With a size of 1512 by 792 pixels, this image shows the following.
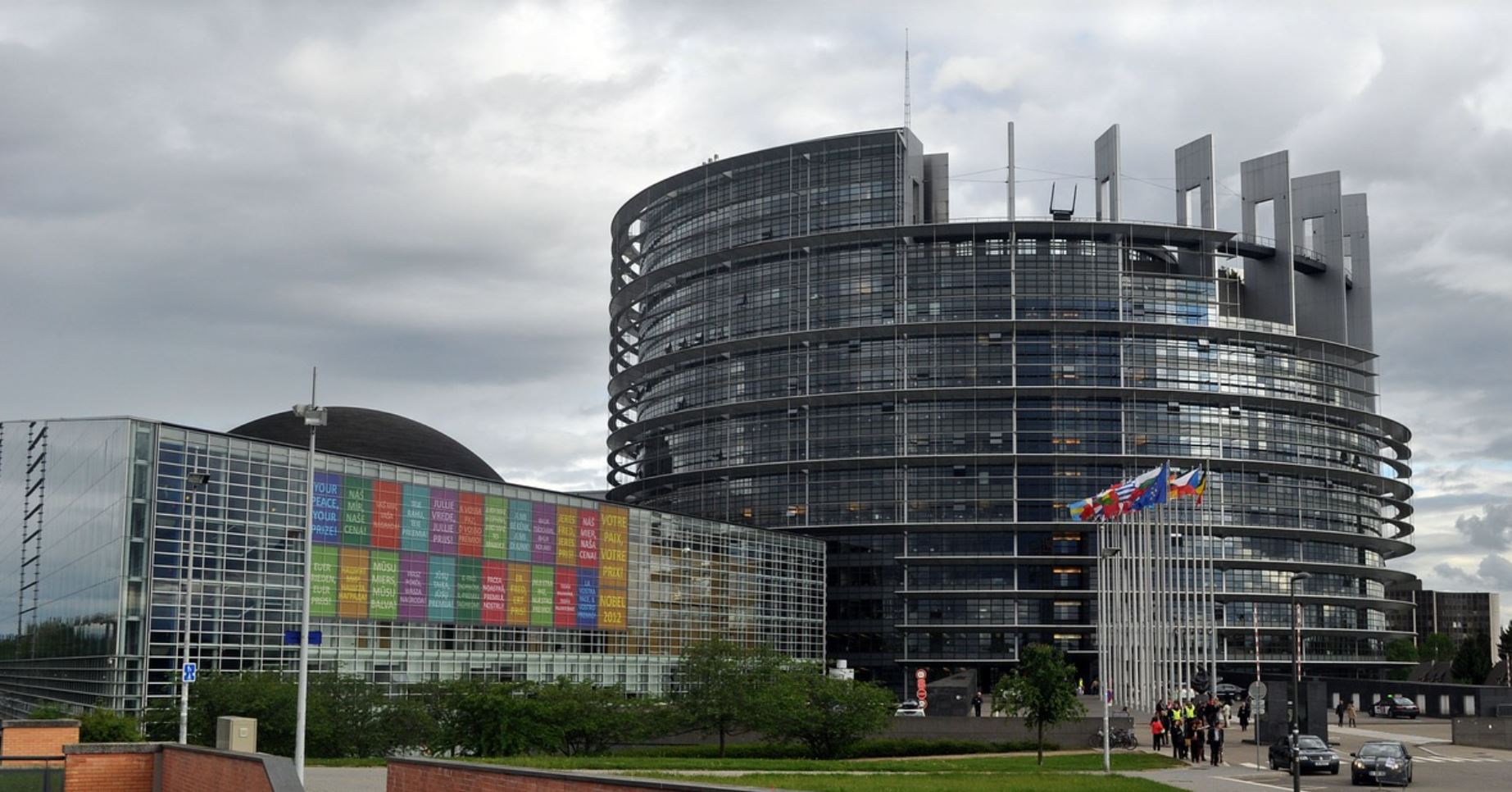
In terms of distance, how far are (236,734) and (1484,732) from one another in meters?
58.1

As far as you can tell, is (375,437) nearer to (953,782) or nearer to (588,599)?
(588,599)

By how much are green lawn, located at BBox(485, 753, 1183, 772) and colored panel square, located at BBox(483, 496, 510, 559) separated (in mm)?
26871

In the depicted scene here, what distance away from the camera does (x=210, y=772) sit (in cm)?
2864

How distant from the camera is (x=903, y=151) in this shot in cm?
13100

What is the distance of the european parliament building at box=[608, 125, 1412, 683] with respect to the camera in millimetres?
127625

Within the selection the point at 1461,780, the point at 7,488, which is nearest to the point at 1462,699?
the point at 1461,780

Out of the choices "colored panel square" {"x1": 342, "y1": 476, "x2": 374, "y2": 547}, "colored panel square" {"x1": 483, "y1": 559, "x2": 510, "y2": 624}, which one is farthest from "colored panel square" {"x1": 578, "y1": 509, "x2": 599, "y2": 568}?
"colored panel square" {"x1": 342, "y1": 476, "x2": 374, "y2": 547}

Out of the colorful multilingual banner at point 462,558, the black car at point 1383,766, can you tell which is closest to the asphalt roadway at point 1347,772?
the black car at point 1383,766

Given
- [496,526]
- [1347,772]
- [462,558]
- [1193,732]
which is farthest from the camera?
[496,526]

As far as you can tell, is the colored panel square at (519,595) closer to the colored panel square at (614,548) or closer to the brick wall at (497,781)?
the colored panel square at (614,548)

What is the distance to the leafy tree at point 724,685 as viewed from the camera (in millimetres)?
64812

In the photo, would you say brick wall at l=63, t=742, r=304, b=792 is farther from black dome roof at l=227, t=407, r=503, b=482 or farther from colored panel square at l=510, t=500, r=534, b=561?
black dome roof at l=227, t=407, r=503, b=482

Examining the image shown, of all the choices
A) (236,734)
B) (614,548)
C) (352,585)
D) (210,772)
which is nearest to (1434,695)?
(614,548)

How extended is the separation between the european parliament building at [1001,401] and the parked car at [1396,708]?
71.0ft
